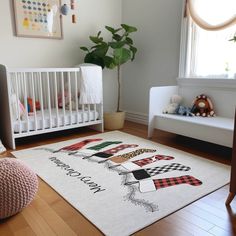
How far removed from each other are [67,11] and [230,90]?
7.19ft

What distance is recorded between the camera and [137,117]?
3742 mm

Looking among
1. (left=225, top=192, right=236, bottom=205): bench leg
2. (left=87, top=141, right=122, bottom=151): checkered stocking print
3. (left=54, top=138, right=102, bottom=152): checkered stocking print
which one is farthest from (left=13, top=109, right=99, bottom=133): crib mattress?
(left=225, top=192, right=236, bottom=205): bench leg

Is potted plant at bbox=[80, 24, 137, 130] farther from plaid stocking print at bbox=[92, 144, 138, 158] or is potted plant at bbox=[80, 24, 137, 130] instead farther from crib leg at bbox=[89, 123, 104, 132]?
plaid stocking print at bbox=[92, 144, 138, 158]

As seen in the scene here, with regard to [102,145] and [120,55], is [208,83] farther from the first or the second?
[102,145]

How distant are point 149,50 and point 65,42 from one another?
3.93 ft

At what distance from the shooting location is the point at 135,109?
3787 millimetres

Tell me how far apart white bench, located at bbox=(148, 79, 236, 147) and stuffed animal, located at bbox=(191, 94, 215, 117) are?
7cm

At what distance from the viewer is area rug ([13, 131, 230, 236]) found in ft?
4.55

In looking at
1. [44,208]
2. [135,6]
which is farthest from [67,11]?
[44,208]

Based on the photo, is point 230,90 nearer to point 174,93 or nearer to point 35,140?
point 174,93

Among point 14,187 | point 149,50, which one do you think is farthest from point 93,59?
point 14,187

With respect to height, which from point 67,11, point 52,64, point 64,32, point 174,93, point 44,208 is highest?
point 67,11

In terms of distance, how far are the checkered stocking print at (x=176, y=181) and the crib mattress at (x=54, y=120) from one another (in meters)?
1.43

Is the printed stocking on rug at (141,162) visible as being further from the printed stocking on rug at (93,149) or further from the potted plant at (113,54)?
the potted plant at (113,54)
